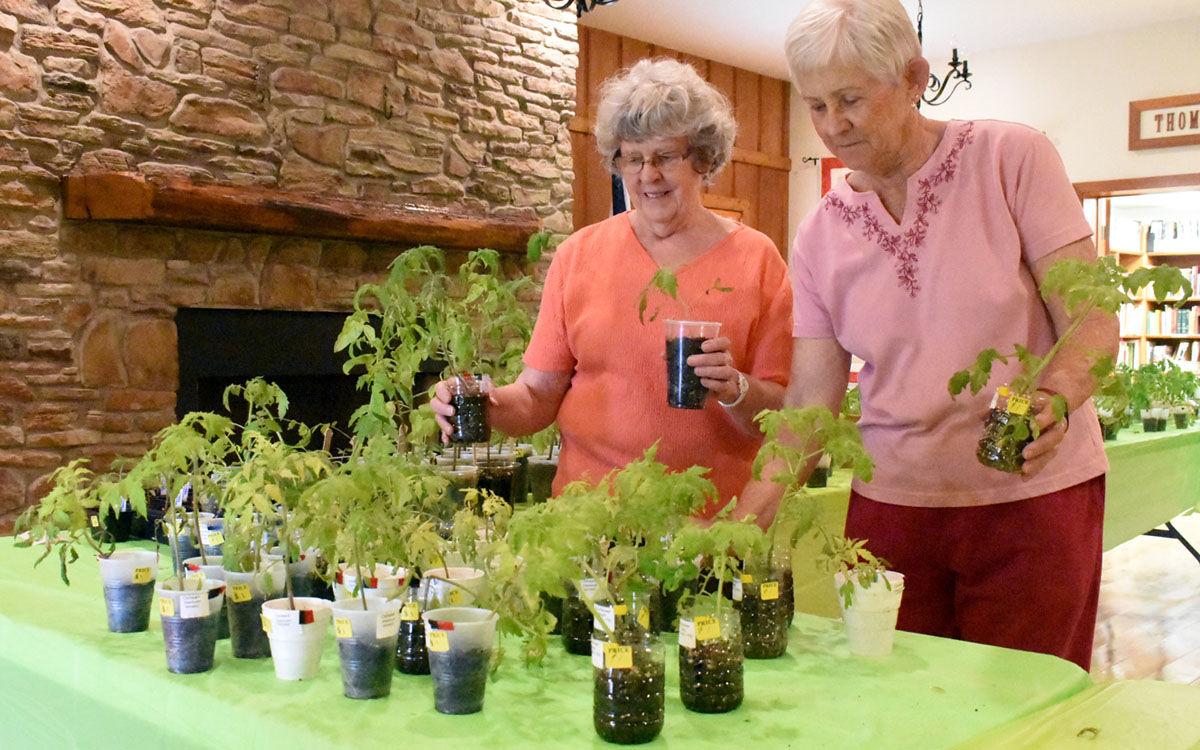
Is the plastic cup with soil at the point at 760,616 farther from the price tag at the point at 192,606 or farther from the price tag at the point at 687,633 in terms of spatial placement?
the price tag at the point at 192,606

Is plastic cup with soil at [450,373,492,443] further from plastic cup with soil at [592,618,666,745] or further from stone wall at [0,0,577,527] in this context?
stone wall at [0,0,577,527]

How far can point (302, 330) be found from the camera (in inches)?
198

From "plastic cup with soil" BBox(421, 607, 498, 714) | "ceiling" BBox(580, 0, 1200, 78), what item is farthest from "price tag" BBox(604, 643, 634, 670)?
"ceiling" BBox(580, 0, 1200, 78)

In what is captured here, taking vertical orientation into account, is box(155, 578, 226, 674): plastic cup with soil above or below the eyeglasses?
below

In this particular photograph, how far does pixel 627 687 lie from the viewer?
1172 millimetres

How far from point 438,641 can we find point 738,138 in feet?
25.2

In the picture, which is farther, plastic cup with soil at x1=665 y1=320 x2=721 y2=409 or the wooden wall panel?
the wooden wall panel

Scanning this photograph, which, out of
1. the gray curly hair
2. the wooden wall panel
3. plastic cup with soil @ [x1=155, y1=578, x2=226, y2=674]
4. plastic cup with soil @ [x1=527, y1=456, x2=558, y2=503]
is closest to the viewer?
plastic cup with soil @ [x1=155, y1=578, x2=226, y2=674]

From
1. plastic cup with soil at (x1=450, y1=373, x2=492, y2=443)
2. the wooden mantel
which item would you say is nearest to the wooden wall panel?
the wooden mantel

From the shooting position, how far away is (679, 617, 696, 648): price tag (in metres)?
1.25

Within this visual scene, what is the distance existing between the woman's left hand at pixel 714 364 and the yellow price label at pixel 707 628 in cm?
67

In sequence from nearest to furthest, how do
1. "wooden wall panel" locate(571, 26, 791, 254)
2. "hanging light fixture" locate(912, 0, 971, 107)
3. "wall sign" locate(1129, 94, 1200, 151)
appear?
"hanging light fixture" locate(912, 0, 971, 107)
"wall sign" locate(1129, 94, 1200, 151)
"wooden wall panel" locate(571, 26, 791, 254)

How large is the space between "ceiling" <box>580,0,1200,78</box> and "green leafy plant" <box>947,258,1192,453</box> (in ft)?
19.6

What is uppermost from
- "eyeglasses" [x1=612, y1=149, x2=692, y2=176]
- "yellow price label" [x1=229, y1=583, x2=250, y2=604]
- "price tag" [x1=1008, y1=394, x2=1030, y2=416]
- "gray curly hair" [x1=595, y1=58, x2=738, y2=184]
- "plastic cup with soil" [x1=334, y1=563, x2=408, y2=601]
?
"gray curly hair" [x1=595, y1=58, x2=738, y2=184]
